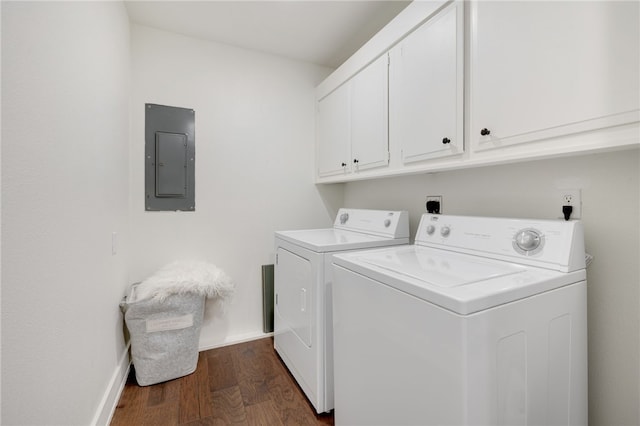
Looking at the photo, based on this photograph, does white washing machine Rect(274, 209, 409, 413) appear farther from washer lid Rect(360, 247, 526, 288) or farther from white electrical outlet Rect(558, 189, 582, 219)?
white electrical outlet Rect(558, 189, 582, 219)

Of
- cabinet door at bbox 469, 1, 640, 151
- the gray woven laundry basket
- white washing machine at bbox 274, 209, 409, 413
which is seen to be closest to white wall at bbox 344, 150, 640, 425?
cabinet door at bbox 469, 1, 640, 151

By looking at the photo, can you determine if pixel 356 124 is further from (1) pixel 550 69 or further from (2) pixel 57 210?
(2) pixel 57 210

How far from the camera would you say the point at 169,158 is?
2086 mm

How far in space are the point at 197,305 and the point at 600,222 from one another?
2.13 metres

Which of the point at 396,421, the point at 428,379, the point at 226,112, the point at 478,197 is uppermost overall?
the point at 226,112

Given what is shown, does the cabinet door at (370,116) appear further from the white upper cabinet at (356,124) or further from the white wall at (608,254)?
the white wall at (608,254)

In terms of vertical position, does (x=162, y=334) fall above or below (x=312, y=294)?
Answer: below

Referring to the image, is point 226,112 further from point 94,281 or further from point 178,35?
point 94,281

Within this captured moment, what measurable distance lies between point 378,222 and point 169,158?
64.0 inches

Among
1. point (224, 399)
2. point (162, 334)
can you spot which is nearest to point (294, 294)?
point (224, 399)

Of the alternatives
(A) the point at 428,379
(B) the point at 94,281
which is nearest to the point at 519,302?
(A) the point at 428,379

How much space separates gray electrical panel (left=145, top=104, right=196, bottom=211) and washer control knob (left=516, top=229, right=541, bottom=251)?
209 centimetres

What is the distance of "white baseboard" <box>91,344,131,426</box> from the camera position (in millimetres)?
1315

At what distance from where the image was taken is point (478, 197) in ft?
4.74
